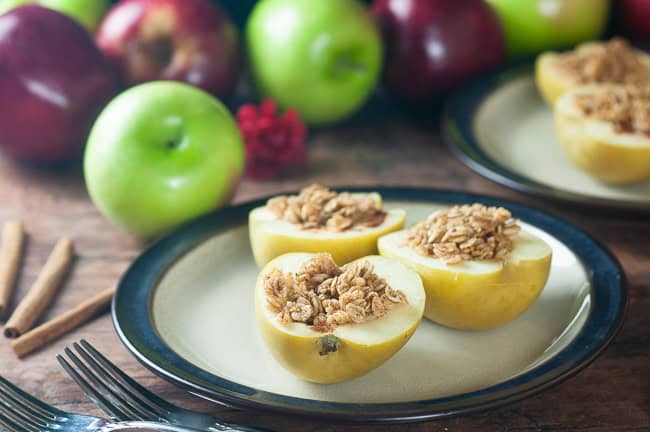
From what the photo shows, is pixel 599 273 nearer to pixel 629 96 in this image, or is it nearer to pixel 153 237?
pixel 629 96

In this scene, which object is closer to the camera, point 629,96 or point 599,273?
point 599,273

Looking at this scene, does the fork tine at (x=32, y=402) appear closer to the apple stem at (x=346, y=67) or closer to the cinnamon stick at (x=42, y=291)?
the cinnamon stick at (x=42, y=291)

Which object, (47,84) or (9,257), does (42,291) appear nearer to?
(9,257)

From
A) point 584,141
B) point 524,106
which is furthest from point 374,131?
point 584,141

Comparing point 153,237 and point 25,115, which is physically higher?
point 25,115

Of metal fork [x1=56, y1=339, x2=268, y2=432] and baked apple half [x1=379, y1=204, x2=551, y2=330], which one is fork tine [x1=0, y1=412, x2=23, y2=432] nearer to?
metal fork [x1=56, y1=339, x2=268, y2=432]

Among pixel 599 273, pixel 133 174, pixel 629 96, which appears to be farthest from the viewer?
pixel 629 96
